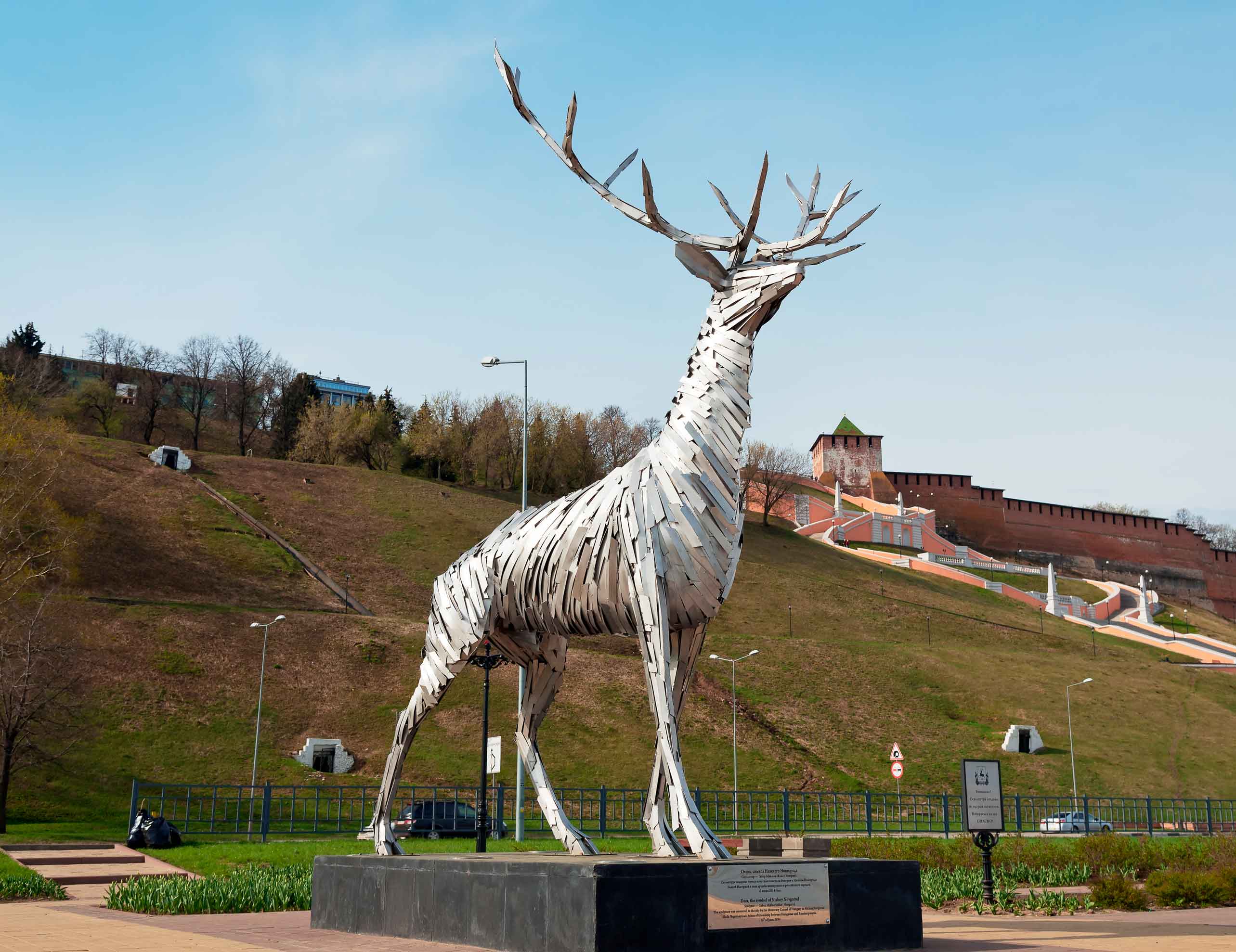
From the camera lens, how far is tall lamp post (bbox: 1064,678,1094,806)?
142ft

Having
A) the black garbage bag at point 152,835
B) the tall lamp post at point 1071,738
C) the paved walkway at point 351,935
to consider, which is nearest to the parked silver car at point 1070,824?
the tall lamp post at point 1071,738

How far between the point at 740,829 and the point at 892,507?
85351 millimetres

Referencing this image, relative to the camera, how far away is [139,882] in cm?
1522

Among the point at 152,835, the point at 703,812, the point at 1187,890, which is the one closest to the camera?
the point at 1187,890

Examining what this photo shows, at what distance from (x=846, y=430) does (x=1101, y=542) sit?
34.0 metres

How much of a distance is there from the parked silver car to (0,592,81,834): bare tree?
30.4m

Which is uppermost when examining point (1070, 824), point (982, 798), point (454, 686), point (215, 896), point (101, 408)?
point (101, 408)

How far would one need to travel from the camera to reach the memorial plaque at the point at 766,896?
904 cm

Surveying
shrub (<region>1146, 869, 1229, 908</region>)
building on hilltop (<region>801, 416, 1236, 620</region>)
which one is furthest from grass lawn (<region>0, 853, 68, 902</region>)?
building on hilltop (<region>801, 416, 1236, 620</region>)

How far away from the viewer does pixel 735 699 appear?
44969mm

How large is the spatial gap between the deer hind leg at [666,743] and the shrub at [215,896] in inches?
235

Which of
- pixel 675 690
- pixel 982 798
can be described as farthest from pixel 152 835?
pixel 675 690

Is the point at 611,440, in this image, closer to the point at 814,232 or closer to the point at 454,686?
the point at 454,686

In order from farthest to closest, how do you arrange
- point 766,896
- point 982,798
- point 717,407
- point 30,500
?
point 30,500 < point 982,798 < point 717,407 < point 766,896
